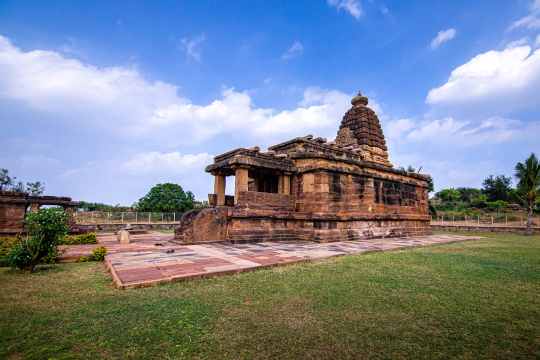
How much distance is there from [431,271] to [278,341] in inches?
171

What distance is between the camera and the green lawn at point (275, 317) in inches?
91.4

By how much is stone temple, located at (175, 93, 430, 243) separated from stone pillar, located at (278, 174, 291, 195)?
4cm

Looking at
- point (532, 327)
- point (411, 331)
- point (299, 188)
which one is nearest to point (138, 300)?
point (411, 331)

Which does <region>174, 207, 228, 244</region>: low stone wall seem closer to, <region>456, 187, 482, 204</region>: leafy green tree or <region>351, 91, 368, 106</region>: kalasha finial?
<region>351, 91, 368, 106</region>: kalasha finial

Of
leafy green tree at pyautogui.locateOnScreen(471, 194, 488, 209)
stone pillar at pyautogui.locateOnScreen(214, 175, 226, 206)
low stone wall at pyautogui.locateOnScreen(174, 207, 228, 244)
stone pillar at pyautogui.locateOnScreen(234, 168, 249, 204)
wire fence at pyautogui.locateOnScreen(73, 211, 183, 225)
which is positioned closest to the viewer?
low stone wall at pyautogui.locateOnScreen(174, 207, 228, 244)

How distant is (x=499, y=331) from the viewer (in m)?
2.70

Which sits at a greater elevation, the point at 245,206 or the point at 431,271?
the point at 245,206

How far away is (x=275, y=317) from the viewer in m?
2.98

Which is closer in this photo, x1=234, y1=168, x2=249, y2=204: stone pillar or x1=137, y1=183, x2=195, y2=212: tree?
x1=234, y1=168, x2=249, y2=204: stone pillar

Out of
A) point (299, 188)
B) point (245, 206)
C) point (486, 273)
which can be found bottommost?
point (486, 273)

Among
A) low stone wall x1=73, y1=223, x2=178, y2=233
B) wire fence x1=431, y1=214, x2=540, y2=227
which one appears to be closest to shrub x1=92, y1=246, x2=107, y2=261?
low stone wall x1=73, y1=223, x2=178, y2=233

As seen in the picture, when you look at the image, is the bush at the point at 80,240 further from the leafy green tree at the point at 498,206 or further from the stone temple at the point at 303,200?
the leafy green tree at the point at 498,206

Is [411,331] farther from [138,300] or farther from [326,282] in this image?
[138,300]

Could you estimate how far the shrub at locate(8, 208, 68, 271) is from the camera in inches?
198
